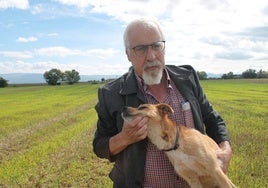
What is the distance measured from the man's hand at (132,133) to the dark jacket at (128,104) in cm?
14

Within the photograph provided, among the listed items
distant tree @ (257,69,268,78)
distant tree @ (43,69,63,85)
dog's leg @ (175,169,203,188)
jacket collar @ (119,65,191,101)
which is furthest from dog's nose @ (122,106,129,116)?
distant tree @ (43,69,63,85)

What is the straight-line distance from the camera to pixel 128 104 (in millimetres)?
4109

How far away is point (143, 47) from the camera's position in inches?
161

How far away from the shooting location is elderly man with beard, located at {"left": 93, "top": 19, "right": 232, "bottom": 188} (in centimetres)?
399

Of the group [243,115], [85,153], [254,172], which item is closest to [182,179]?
[254,172]

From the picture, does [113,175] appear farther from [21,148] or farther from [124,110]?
[21,148]

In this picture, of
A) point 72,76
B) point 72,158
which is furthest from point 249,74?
point 72,158

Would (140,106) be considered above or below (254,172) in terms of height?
above

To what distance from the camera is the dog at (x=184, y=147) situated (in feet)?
12.6

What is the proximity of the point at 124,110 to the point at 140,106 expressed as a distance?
0.59ft

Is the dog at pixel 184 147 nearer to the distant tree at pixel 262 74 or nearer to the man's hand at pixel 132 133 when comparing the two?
the man's hand at pixel 132 133

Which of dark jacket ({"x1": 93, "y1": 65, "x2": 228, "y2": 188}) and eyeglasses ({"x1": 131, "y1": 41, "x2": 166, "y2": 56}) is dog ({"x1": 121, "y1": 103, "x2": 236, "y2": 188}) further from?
eyeglasses ({"x1": 131, "y1": 41, "x2": 166, "y2": 56})

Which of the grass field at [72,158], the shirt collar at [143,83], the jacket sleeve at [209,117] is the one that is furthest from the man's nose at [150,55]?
the grass field at [72,158]

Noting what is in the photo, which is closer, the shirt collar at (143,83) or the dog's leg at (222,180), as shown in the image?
the dog's leg at (222,180)
